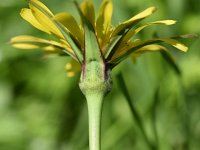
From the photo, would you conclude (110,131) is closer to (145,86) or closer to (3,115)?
(145,86)

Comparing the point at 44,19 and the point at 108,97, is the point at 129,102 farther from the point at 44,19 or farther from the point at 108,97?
the point at 108,97

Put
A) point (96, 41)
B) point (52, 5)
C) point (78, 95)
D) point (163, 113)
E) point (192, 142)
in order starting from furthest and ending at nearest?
point (78, 95), point (52, 5), point (163, 113), point (192, 142), point (96, 41)

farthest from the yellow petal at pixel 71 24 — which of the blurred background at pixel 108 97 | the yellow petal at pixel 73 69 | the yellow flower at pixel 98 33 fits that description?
the blurred background at pixel 108 97

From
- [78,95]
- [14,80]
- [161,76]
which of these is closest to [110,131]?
[161,76]

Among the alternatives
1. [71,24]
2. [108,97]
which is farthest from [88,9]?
[108,97]

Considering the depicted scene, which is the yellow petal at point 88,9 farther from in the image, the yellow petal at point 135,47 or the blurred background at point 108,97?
the blurred background at point 108,97

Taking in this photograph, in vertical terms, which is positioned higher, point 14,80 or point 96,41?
point 96,41

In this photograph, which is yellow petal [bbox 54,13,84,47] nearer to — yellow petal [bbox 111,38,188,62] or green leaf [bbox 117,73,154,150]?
yellow petal [bbox 111,38,188,62]
